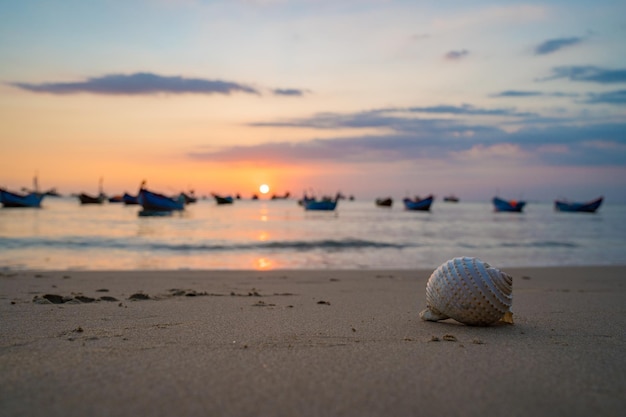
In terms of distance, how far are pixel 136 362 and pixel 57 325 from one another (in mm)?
1498

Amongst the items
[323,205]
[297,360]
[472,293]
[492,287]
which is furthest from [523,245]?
[323,205]

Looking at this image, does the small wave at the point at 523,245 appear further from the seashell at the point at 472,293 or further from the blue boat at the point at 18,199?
the blue boat at the point at 18,199

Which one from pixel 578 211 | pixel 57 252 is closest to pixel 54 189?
pixel 578 211

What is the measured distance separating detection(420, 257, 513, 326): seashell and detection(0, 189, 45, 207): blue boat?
216 ft

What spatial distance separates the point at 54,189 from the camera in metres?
158

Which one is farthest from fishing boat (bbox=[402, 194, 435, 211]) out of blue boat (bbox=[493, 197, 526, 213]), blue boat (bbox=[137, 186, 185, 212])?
blue boat (bbox=[137, 186, 185, 212])

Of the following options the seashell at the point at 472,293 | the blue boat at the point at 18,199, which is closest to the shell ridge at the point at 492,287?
the seashell at the point at 472,293

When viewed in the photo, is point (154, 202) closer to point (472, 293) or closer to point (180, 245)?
point (180, 245)

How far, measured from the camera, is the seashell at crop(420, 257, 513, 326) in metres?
4.01

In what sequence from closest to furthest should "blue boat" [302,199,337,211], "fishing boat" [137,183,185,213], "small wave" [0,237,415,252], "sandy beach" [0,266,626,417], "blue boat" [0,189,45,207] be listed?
"sandy beach" [0,266,626,417]
"small wave" [0,237,415,252]
"fishing boat" [137,183,185,213]
"blue boat" [0,189,45,207]
"blue boat" [302,199,337,211]

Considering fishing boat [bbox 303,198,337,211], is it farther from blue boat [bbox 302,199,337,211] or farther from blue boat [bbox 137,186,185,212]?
blue boat [bbox 137,186,185,212]

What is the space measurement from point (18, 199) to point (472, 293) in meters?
67.5

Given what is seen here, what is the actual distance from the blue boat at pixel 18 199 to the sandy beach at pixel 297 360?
63.0 metres

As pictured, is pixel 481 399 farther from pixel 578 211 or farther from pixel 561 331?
pixel 578 211
